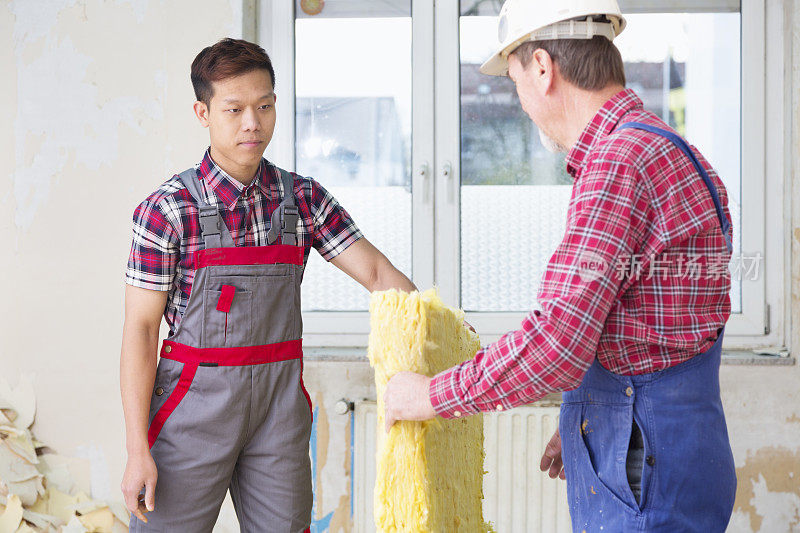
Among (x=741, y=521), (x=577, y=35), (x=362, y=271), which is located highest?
(x=577, y=35)

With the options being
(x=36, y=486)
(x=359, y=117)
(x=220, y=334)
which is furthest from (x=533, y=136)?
(x=36, y=486)

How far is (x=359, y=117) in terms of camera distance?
8.75 ft

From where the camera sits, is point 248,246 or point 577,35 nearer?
point 577,35

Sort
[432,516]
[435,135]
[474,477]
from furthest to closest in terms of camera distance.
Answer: [435,135] → [474,477] → [432,516]

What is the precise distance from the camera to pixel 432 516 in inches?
48.0

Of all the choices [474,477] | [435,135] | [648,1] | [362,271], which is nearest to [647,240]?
[474,477]

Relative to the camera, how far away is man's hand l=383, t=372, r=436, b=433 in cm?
109

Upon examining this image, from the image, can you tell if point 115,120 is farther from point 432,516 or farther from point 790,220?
point 790,220

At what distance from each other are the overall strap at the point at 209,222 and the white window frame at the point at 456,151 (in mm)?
1098

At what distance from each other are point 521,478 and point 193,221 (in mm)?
1401

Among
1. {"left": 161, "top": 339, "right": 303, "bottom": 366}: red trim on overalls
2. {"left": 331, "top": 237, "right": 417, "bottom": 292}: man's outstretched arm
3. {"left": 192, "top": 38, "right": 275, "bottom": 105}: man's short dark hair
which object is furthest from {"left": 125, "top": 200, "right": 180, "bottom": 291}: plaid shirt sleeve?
{"left": 331, "top": 237, "right": 417, "bottom": 292}: man's outstretched arm

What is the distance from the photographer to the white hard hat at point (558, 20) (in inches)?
42.4

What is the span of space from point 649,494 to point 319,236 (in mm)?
968

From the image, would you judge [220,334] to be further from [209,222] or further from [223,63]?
[223,63]
